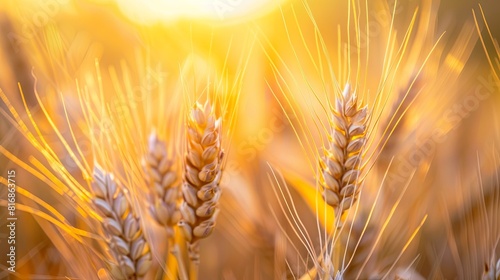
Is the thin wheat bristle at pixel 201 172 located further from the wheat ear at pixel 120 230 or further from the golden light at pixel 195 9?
the golden light at pixel 195 9

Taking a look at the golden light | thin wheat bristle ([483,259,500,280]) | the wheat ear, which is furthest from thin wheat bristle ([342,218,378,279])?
the golden light

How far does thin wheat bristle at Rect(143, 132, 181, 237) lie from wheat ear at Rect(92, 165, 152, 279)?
0.16 feet

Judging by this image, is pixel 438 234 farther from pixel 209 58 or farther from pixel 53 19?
pixel 53 19

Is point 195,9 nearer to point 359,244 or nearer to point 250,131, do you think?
point 250,131

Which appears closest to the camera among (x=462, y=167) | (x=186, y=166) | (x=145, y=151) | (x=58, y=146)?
(x=186, y=166)

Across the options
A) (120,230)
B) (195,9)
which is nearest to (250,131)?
(195,9)

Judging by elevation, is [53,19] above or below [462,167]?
above

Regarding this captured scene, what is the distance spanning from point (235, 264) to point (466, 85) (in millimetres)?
635

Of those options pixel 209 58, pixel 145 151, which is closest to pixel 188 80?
pixel 209 58

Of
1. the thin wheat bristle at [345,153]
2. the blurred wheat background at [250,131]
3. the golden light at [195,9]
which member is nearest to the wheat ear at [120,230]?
the blurred wheat background at [250,131]

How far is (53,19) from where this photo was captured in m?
0.97

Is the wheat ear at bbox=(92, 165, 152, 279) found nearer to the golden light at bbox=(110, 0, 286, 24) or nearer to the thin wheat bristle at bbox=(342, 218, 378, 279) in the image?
the thin wheat bristle at bbox=(342, 218, 378, 279)

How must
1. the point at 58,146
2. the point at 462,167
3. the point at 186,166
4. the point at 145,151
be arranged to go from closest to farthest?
the point at 186,166 → the point at 145,151 → the point at 58,146 → the point at 462,167

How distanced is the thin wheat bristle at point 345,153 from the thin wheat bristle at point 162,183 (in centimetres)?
22
